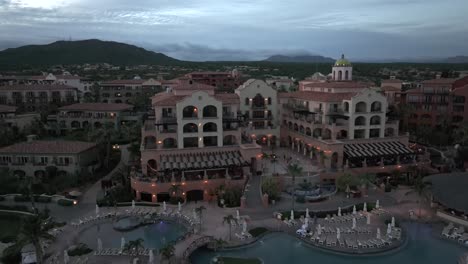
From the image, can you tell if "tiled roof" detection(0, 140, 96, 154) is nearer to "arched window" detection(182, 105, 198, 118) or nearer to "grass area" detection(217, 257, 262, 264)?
"arched window" detection(182, 105, 198, 118)

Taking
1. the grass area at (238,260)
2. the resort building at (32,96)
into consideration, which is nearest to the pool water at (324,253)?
the grass area at (238,260)

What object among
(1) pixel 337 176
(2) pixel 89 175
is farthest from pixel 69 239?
(1) pixel 337 176

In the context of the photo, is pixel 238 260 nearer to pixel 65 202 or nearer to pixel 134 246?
pixel 134 246

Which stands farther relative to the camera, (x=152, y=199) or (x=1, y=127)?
(x=1, y=127)

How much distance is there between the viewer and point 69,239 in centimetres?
4022

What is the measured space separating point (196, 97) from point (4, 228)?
3092cm

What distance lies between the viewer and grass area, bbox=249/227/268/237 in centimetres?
4110

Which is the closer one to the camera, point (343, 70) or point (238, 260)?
point (238, 260)

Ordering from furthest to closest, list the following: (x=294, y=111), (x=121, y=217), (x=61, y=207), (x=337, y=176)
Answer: (x=294, y=111), (x=337, y=176), (x=61, y=207), (x=121, y=217)

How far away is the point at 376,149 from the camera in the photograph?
62500 millimetres

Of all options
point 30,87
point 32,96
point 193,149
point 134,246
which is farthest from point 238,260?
point 30,87

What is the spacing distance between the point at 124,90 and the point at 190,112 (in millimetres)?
62035

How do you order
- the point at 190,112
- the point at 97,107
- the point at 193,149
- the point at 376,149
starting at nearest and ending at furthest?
1. the point at 193,149
2. the point at 190,112
3. the point at 376,149
4. the point at 97,107

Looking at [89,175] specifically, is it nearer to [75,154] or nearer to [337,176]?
[75,154]
